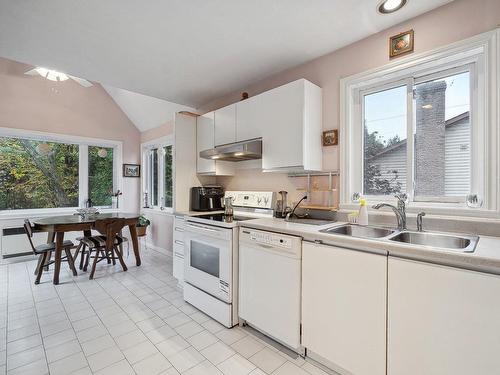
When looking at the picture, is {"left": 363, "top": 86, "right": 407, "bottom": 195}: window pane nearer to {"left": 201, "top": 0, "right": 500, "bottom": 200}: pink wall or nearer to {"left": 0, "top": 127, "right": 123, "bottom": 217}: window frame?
{"left": 201, "top": 0, "right": 500, "bottom": 200}: pink wall

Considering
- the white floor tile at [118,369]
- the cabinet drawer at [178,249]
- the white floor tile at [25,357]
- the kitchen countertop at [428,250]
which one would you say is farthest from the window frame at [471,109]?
the white floor tile at [25,357]

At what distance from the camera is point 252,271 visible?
2.02m

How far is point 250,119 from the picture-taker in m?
2.54

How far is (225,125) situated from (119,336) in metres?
2.21

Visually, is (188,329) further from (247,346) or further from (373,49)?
(373,49)

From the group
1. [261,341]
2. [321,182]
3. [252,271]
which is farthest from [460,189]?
[261,341]

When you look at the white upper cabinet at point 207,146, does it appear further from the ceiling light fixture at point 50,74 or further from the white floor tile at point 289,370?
the white floor tile at point 289,370

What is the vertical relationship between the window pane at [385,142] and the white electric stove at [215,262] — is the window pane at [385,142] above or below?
above

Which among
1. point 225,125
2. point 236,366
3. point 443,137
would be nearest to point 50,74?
point 225,125

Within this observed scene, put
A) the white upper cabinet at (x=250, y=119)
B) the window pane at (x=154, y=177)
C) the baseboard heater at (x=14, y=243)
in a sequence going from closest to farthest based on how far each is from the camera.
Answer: the white upper cabinet at (x=250, y=119) → the baseboard heater at (x=14, y=243) → the window pane at (x=154, y=177)

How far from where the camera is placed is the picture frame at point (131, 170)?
513 cm

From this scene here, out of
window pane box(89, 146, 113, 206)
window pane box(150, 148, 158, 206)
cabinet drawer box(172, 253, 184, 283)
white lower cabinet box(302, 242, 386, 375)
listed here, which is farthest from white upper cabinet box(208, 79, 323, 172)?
window pane box(89, 146, 113, 206)

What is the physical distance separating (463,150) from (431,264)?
0.99 metres

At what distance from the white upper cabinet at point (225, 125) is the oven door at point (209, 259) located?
100 centimetres
